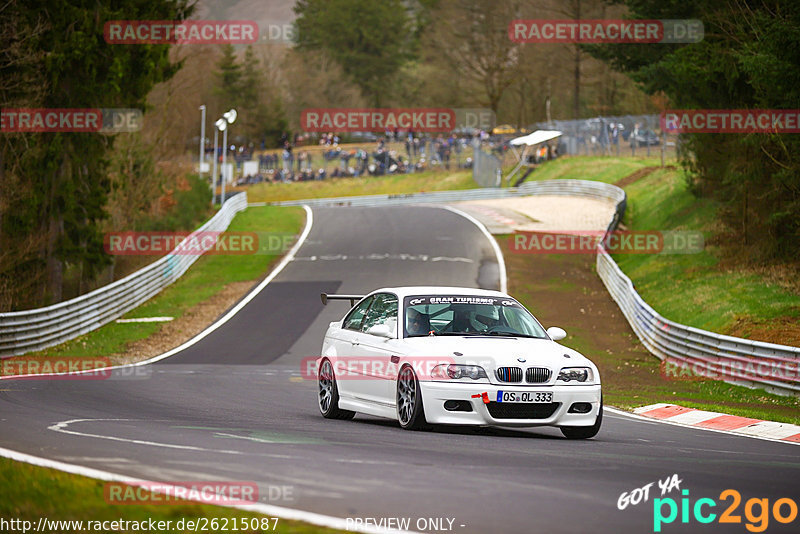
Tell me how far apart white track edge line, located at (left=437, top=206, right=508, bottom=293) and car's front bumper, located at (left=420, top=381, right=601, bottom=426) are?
24214mm

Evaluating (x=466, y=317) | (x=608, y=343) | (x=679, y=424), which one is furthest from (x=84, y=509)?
(x=608, y=343)

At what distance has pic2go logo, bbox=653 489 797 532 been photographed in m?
6.60

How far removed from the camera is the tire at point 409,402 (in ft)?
36.0

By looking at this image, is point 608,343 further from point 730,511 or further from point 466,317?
point 730,511

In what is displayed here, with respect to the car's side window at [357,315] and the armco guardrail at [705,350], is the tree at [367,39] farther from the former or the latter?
the car's side window at [357,315]

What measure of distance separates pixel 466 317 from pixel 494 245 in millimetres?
34519

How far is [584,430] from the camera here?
11.2 m

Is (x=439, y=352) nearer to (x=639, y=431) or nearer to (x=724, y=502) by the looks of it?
(x=639, y=431)

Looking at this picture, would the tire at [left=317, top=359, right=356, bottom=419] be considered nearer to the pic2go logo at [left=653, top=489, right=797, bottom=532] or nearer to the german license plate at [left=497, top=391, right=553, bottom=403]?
the german license plate at [left=497, top=391, right=553, bottom=403]

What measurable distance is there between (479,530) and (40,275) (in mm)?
32072

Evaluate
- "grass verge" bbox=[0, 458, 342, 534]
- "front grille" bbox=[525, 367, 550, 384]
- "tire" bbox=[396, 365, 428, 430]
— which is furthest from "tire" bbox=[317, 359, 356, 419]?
"grass verge" bbox=[0, 458, 342, 534]

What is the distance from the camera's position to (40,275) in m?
35.9

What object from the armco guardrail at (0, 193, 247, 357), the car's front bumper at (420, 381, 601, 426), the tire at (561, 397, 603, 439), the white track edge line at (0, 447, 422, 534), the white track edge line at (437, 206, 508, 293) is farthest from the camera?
the white track edge line at (437, 206, 508, 293)

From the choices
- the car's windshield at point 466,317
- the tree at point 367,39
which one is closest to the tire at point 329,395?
the car's windshield at point 466,317
